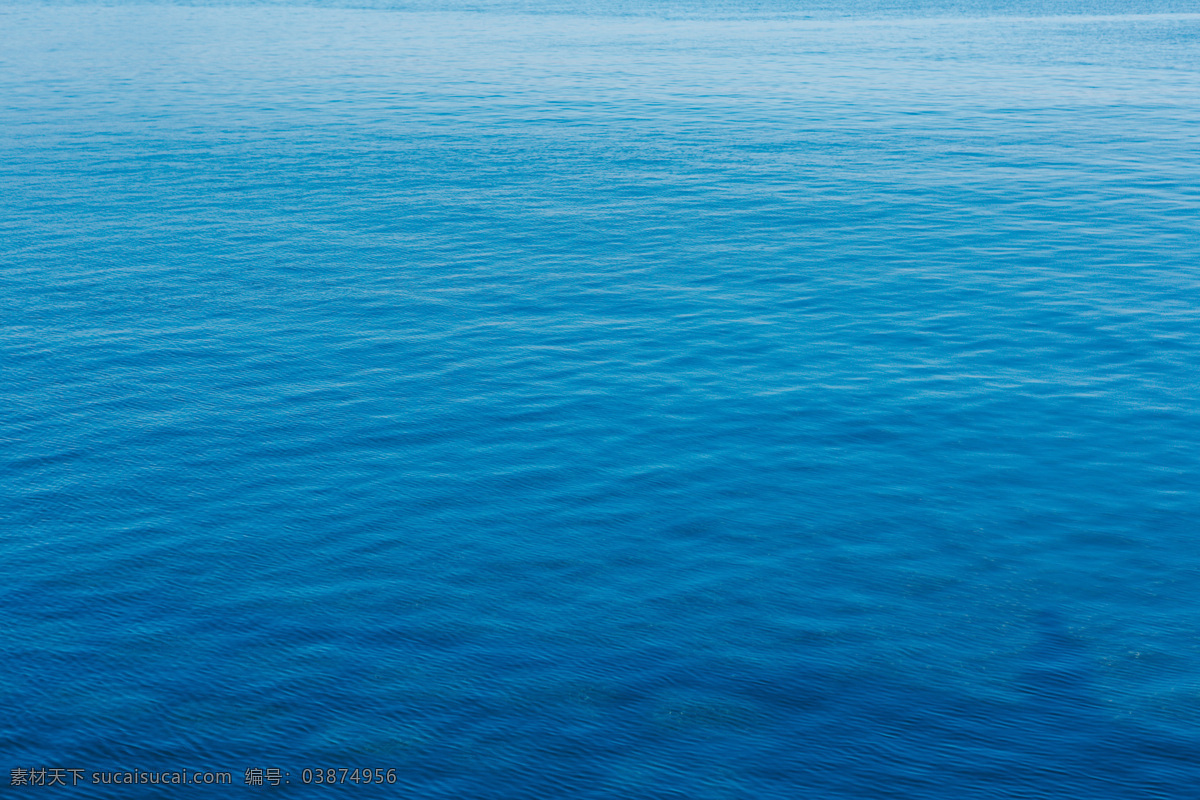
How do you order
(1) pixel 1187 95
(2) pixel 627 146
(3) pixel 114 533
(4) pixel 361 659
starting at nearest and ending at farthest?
(4) pixel 361 659 → (3) pixel 114 533 → (2) pixel 627 146 → (1) pixel 1187 95

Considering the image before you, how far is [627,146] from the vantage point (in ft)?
151

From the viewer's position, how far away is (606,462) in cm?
2112

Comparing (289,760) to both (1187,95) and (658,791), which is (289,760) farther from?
(1187,95)

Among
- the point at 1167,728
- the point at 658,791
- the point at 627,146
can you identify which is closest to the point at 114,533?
the point at 658,791

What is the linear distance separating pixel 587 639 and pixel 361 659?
322cm

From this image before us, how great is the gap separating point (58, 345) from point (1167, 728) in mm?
24437

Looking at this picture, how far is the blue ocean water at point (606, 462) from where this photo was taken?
14.2m

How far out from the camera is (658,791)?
519 inches

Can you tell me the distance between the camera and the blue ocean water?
14.2 m

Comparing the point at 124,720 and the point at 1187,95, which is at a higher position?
the point at 1187,95

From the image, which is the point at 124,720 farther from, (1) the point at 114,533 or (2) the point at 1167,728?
(2) the point at 1167,728

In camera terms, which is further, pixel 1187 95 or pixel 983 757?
pixel 1187 95

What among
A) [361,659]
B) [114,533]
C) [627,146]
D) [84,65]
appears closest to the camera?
[361,659]

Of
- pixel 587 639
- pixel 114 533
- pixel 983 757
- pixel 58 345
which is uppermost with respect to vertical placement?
pixel 58 345
